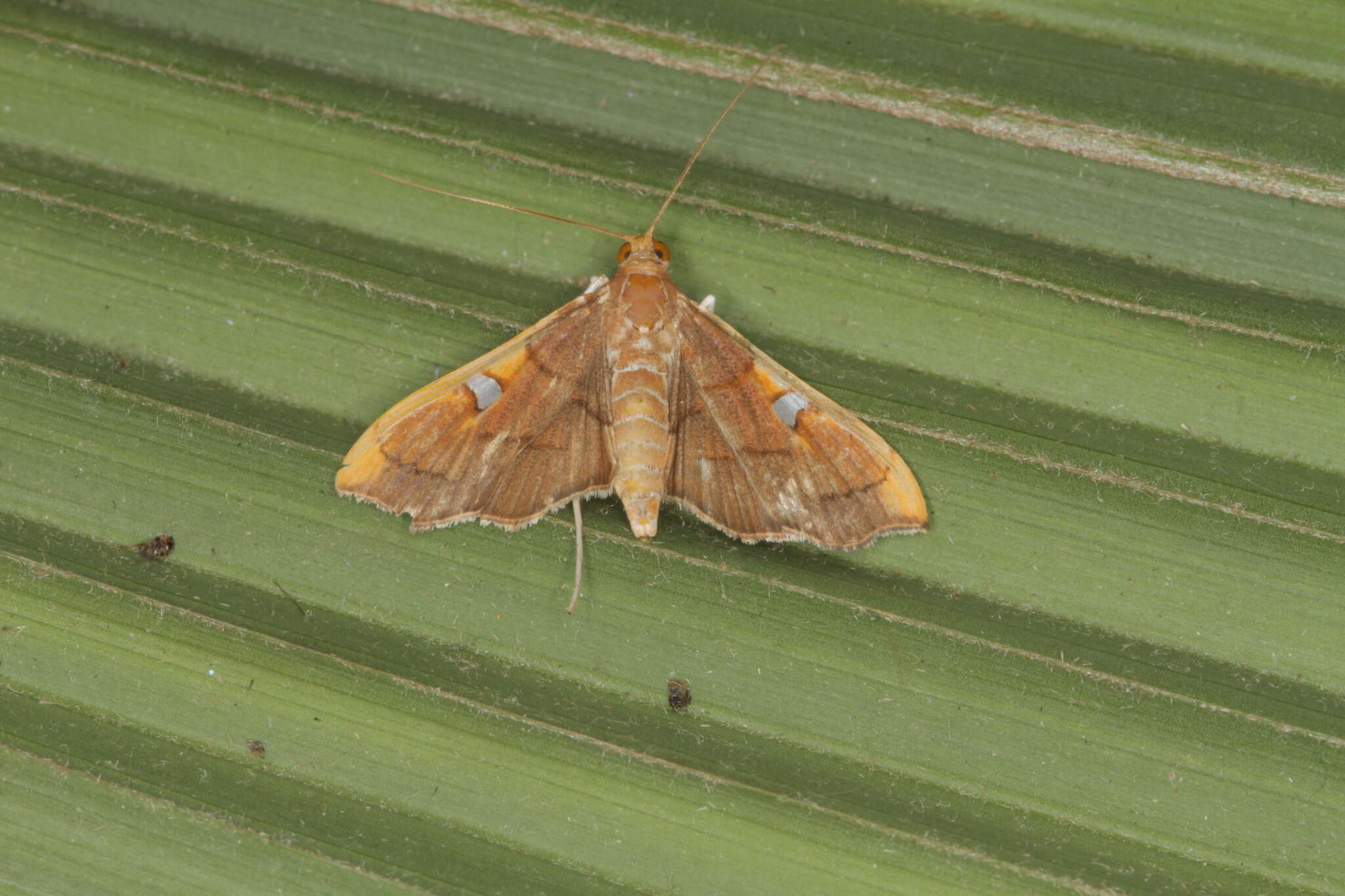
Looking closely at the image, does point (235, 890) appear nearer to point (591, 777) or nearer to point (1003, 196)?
point (591, 777)

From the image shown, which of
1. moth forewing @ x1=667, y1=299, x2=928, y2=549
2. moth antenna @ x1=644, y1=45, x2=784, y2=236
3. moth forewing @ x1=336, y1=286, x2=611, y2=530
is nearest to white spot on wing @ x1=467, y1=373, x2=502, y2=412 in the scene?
moth forewing @ x1=336, y1=286, x2=611, y2=530

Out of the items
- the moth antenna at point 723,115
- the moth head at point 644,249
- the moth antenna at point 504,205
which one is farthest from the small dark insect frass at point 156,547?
the moth antenna at point 723,115

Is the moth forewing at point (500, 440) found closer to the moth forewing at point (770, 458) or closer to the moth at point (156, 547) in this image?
the moth forewing at point (770, 458)

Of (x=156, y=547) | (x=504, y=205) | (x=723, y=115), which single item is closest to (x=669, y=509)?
(x=504, y=205)

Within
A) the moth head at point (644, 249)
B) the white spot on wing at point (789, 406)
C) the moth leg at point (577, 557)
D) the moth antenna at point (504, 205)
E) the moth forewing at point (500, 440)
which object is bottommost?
the moth leg at point (577, 557)

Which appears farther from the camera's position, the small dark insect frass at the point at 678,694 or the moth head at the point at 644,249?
the moth head at the point at 644,249

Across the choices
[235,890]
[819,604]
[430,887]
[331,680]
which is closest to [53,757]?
[235,890]

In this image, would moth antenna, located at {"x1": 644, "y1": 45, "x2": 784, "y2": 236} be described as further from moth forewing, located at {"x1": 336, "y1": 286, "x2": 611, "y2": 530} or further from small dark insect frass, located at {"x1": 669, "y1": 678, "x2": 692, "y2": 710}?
small dark insect frass, located at {"x1": 669, "y1": 678, "x2": 692, "y2": 710}
